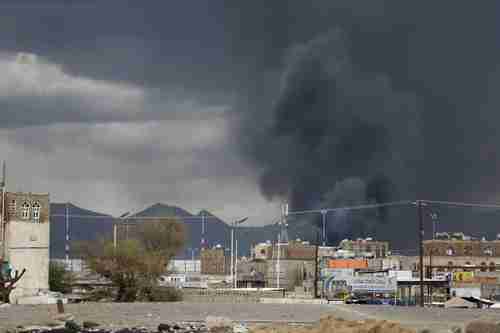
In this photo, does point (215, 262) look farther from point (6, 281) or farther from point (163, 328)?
point (163, 328)

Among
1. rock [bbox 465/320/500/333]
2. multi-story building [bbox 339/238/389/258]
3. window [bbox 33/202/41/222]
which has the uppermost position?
window [bbox 33/202/41/222]

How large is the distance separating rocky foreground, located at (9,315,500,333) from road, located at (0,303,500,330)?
172 cm

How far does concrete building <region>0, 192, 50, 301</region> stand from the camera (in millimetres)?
65312

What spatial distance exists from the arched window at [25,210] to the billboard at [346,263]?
38.3 metres

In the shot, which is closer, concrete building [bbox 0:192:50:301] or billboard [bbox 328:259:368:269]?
concrete building [bbox 0:192:50:301]

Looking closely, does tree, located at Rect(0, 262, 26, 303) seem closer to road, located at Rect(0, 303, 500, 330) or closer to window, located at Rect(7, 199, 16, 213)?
window, located at Rect(7, 199, 16, 213)

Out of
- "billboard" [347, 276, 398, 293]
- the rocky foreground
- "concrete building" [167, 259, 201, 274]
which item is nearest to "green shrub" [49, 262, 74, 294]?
"billboard" [347, 276, 398, 293]

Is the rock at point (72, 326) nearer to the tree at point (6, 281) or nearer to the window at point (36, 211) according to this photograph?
the tree at point (6, 281)

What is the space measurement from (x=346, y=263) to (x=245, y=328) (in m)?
59.8

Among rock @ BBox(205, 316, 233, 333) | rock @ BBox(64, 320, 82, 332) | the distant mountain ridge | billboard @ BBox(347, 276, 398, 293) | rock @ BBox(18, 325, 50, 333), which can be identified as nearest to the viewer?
rock @ BBox(18, 325, 50, 333)

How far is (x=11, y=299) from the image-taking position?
59.5m

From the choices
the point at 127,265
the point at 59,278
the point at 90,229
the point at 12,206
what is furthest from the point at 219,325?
the point at 90,229

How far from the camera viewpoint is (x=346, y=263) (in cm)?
9706

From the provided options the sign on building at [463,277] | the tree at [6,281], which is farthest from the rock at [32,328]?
the sign on building at [463,277]
